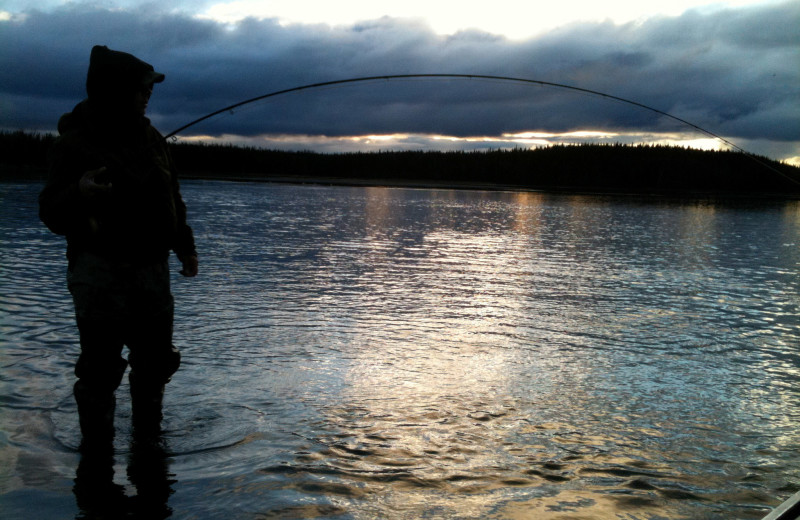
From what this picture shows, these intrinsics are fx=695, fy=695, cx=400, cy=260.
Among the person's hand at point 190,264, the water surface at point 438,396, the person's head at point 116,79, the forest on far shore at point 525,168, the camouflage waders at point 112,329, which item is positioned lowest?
the water surface at point 438,396

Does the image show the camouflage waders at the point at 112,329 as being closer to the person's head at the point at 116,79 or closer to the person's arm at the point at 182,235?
the person's arm at the point at 182,235

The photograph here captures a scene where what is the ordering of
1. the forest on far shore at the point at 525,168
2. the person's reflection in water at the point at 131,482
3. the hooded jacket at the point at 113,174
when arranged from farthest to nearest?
the forest on far shore at the point at 525,168, the hooded jacket at the point at 113,174, the person's reflection in water at the point at 131,482

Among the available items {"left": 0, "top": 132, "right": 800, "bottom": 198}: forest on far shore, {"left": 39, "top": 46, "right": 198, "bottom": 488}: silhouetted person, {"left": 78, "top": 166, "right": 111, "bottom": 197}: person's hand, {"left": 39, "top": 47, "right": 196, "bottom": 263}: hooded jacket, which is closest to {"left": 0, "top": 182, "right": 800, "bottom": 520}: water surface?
{"left": 39, "top": 46, "right": 198, "bottom": 488}: silhouetted person

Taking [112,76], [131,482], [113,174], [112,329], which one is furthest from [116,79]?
[131,482]

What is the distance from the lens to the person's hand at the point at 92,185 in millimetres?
2730

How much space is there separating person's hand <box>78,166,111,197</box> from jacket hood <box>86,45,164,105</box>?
38cm

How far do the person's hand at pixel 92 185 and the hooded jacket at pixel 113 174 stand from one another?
0.07ft

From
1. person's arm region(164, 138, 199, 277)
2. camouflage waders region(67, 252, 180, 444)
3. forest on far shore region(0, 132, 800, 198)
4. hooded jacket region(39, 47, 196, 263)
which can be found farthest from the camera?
forest on far shore region(0, 132, 800, 198)

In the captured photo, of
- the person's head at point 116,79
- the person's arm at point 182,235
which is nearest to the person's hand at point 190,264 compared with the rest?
the person's arm at point 182,235

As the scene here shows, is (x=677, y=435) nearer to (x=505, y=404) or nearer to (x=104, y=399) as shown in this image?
(x=505, y=404)

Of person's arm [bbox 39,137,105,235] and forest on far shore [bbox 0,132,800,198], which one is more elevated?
forest on far shore [bbox 0,132,800,198]

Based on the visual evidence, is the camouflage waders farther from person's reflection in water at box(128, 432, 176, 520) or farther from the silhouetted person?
person's reflection in water at box(128, 432, 176, 520)

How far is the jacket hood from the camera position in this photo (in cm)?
296

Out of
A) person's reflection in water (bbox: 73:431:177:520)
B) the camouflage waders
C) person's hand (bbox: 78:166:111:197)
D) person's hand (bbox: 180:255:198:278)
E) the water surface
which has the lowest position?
person's reflection in water (bbox: 73:431:177:520)
